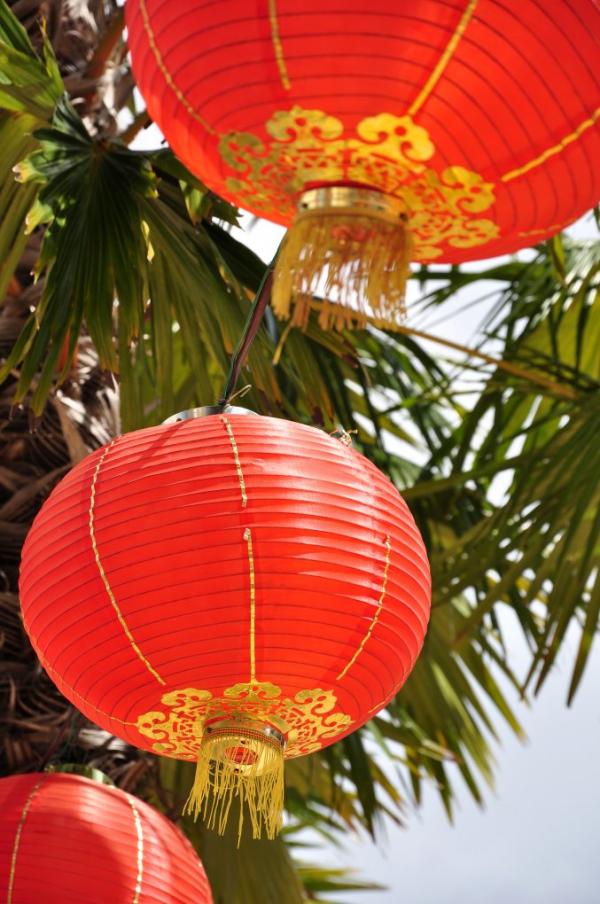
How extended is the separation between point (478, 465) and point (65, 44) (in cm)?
132

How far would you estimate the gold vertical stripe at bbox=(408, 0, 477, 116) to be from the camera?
143 cm

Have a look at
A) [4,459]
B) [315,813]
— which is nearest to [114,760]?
[4,459]

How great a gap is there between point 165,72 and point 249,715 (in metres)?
0.73

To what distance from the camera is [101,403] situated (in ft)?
10.1

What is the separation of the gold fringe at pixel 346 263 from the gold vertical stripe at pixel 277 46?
17cm

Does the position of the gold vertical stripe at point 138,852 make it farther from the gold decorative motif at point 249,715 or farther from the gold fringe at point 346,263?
the gold fringe at point 346,263

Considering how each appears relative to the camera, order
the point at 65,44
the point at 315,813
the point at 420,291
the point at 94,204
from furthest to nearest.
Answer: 1. the point at 315,813
2. the point at 420,291
3. the point at 65,44
4. the point at 94,204

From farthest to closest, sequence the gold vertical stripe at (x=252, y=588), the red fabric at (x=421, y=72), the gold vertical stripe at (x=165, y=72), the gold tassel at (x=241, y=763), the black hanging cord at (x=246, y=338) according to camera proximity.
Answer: the black hanging cord at (x=246, y=338) < the gold tassel at (x=241, y=763) < the gold vertical stripe at (x=252, y=588) < the gold vertical stripe at (x=165, y=72) < the red fabric at (x=421, y=72)

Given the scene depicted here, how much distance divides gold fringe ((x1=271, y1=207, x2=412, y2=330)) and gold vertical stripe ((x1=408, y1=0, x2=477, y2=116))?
16 cm

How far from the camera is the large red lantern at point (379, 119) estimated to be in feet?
4.73

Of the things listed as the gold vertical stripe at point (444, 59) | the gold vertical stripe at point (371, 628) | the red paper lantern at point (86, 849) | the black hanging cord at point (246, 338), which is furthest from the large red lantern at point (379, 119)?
the red paper lantern at point (86, 849)

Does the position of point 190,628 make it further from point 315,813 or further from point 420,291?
point 315,813

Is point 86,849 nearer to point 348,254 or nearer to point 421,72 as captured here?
point 348,254

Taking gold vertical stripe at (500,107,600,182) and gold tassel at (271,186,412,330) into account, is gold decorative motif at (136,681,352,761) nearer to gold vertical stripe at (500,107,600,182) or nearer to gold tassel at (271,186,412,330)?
gold tassel at (271,186,412,330)
